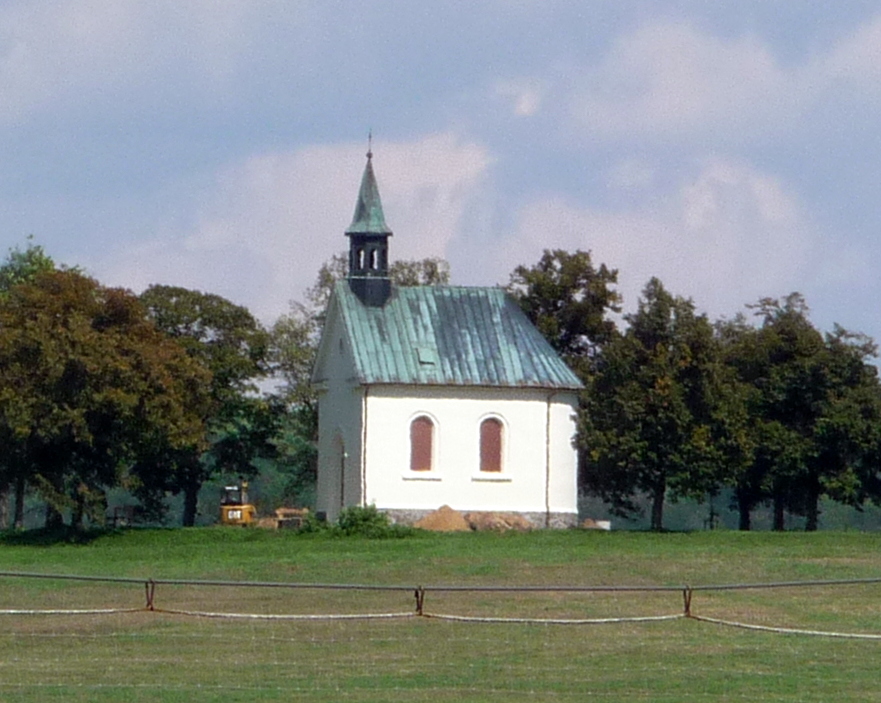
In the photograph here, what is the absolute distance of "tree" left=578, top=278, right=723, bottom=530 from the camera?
139 ft

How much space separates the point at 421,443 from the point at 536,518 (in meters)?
4.00

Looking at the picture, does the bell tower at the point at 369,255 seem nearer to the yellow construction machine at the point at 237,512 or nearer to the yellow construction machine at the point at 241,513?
the yellow construction machine at the point at 241,513

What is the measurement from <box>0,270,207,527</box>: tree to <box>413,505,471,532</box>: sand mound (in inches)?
268

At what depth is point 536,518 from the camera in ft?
153

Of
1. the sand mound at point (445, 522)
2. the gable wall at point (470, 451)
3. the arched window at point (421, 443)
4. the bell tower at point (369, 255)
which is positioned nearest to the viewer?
the sand mound at point (445, 522)

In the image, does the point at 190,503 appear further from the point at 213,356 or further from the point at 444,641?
the point at 444,641

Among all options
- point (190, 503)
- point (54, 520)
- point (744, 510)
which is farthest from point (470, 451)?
point (190, 503)

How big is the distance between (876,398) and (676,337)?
235 inches

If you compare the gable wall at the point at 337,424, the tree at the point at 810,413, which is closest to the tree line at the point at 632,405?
the tree at the point at 810,413

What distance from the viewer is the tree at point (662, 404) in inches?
1666

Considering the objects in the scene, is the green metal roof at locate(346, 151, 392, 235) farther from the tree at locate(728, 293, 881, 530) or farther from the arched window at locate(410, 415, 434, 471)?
the tree at locate(728, 293, 881, 530)

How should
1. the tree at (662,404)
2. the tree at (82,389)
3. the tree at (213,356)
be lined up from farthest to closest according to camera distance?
the tree at (213,356) → the tree at (662,404) → the tree at (82,389)

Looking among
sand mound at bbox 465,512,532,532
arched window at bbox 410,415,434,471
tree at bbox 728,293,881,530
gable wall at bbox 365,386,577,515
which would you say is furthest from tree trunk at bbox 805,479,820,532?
arched window at bbox 410,415,434,471

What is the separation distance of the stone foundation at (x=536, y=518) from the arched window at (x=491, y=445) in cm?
140
